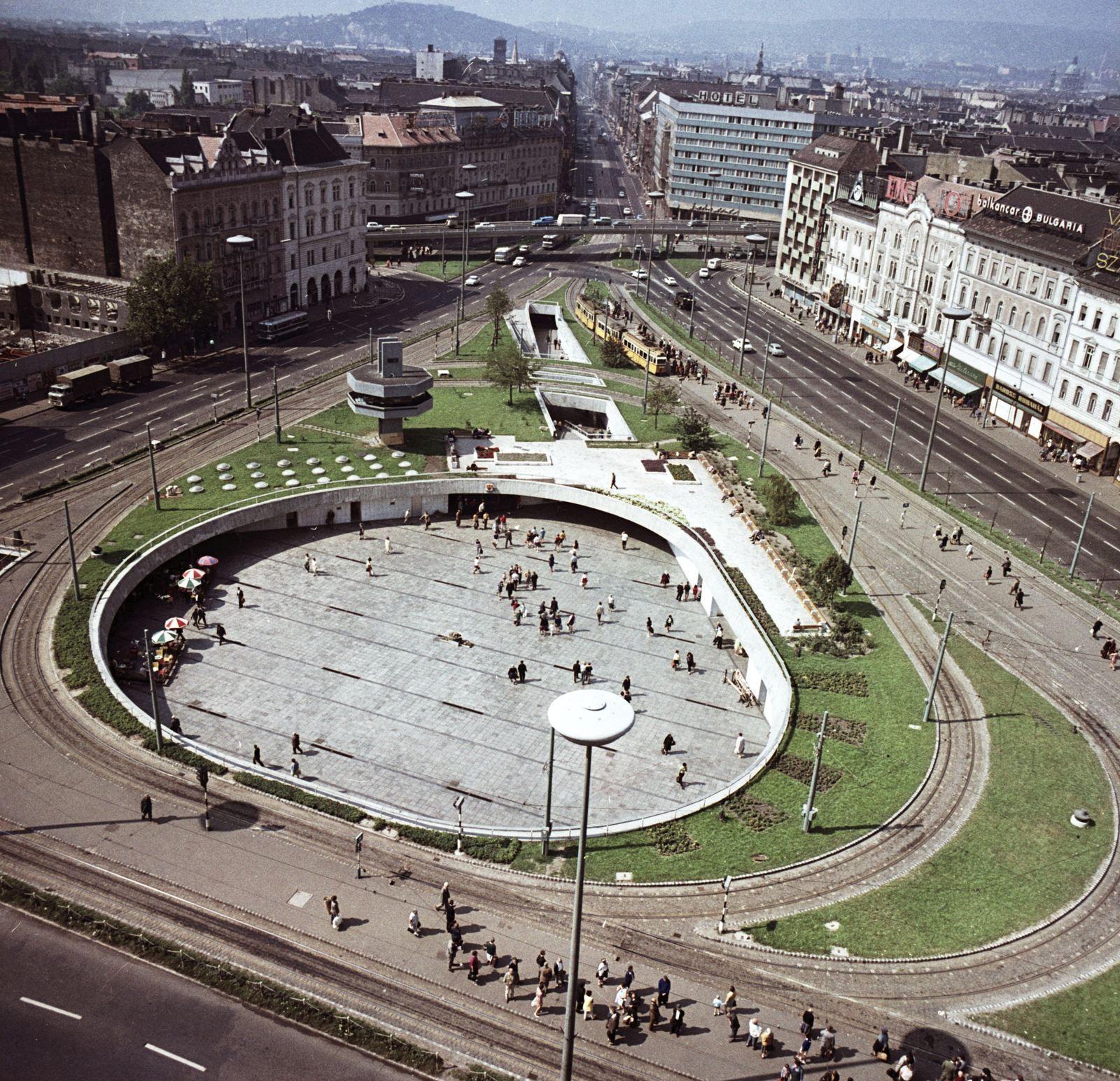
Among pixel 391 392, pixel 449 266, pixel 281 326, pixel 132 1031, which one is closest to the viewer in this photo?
pixel 132 1031

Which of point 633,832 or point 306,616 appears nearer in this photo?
point 633,832

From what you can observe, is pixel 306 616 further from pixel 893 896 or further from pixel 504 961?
pixel 893 896

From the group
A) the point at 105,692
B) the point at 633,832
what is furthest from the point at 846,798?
the point at 105,692

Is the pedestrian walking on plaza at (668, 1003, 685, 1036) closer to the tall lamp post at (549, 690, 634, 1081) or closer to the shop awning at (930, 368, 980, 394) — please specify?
the tall lamp post at (549, 690, 634, 1081)

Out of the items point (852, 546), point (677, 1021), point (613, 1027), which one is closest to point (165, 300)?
point (852, 546)

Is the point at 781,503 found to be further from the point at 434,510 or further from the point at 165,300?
the point at 165,300
